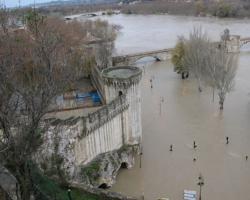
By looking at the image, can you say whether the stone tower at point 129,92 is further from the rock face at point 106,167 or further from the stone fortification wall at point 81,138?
the rock face at point 106,167

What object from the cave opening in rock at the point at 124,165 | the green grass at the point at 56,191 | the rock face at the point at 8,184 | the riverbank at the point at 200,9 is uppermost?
the riverbank at the point at 200,9

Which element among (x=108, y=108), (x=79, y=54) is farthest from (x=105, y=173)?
(x=79, y=54)

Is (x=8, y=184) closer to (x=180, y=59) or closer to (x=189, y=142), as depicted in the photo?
(x=189, y=142)

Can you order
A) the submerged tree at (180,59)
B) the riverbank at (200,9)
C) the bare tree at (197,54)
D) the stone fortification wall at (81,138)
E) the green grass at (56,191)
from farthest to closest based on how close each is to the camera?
the riverbank at (200,9) < the submerged tree at (180,59) < the bare tree at (197,54) < the stone fortification wall at (81,138) < the green grass at (56,191)

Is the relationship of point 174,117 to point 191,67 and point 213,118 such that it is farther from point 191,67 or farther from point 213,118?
point 191,67

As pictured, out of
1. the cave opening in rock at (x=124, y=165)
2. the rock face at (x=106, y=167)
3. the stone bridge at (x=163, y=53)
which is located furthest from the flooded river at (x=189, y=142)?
the stone bridge at (x=163, y=53)

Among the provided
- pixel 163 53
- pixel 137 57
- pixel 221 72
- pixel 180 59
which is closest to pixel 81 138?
pixel 221 72

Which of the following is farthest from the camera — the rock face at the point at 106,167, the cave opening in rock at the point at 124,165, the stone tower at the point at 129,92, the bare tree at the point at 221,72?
the bare tree at the point at 221,72
